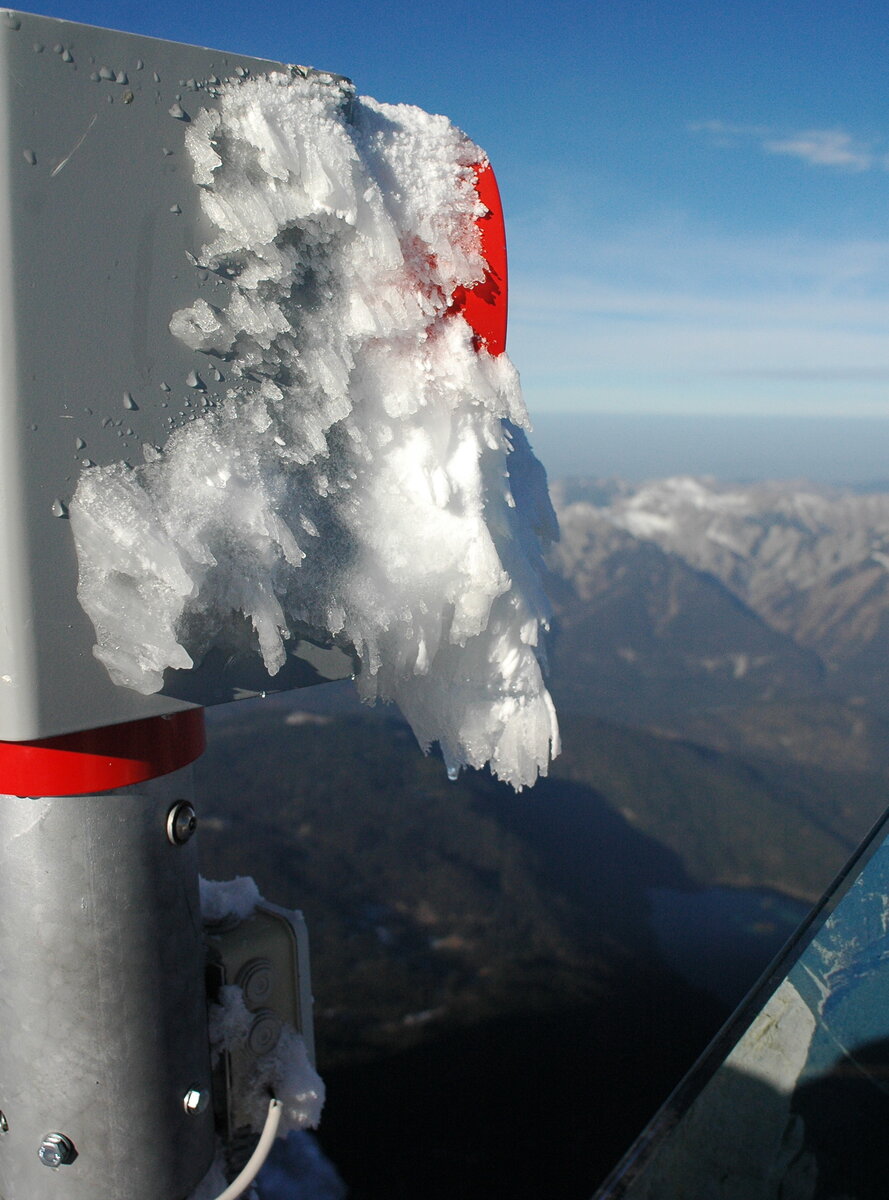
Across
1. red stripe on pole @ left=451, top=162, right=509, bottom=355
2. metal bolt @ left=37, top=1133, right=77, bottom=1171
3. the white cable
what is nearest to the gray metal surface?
red stripe on pole @ left=451, top=162, right=509, bottom=355

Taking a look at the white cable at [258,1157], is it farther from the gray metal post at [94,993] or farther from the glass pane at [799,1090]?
the glass pane at [799,1090]

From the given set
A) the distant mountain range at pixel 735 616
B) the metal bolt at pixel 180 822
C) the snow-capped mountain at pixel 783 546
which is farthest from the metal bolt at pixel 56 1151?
the snow-capped mountain at pixel 783 546

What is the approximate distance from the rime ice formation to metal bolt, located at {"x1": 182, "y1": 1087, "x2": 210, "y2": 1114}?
85cm

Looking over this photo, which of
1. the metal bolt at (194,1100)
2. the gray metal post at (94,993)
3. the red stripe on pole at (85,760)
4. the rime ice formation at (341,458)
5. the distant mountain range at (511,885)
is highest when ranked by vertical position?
the rime ice formation at (341,458)

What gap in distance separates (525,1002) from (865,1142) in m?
9.72

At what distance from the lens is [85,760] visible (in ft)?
4.43

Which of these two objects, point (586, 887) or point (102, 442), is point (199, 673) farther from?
point (586, 887)

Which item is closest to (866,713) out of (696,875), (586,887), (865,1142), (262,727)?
(696,875)

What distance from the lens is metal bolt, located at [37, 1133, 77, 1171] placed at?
1436 mm

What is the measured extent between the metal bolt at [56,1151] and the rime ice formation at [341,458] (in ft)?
2.94

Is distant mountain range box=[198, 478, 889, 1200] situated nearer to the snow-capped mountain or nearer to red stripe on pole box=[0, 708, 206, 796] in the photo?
red stripe on pole box=[0, 708, 206, 796]

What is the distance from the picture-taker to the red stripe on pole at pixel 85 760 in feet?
4.34

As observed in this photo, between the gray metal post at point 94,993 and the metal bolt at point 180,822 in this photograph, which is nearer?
the gray metal post at point 94,993

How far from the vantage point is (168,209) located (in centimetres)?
120
